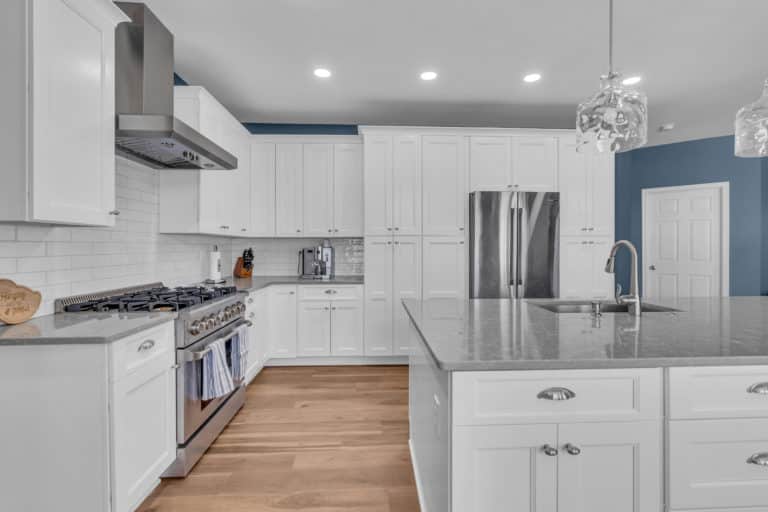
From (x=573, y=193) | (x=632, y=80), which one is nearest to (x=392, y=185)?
(x=573, y=193)

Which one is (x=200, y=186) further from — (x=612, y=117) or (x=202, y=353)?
(x=612, y=117)

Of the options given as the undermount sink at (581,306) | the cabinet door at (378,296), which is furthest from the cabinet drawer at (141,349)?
the cabinet door at (378,296)

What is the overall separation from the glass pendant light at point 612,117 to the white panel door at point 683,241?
4.19 meters

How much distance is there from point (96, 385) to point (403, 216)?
307cm

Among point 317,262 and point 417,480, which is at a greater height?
point 317,262

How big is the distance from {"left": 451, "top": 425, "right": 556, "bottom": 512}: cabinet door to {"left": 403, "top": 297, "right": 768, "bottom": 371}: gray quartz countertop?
0.68 ft

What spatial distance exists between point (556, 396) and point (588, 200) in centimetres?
362

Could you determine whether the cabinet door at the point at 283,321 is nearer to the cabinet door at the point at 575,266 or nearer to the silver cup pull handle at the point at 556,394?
the cabinet door at the point at 575,266

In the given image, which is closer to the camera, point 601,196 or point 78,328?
point 78,328

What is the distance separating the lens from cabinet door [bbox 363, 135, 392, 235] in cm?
418

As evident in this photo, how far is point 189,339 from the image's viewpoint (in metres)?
2.23

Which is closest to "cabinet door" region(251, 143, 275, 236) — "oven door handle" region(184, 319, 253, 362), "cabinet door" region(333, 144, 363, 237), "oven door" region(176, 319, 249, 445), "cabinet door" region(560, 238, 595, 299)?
"cabinet door" region(333, 144, 363, 237)

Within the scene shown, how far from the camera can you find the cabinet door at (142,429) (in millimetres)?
1686

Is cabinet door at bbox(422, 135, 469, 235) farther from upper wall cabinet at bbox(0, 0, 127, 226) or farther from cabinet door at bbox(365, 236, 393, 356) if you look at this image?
upper wall cabinet at bbox(0, 0, 127, 226)
